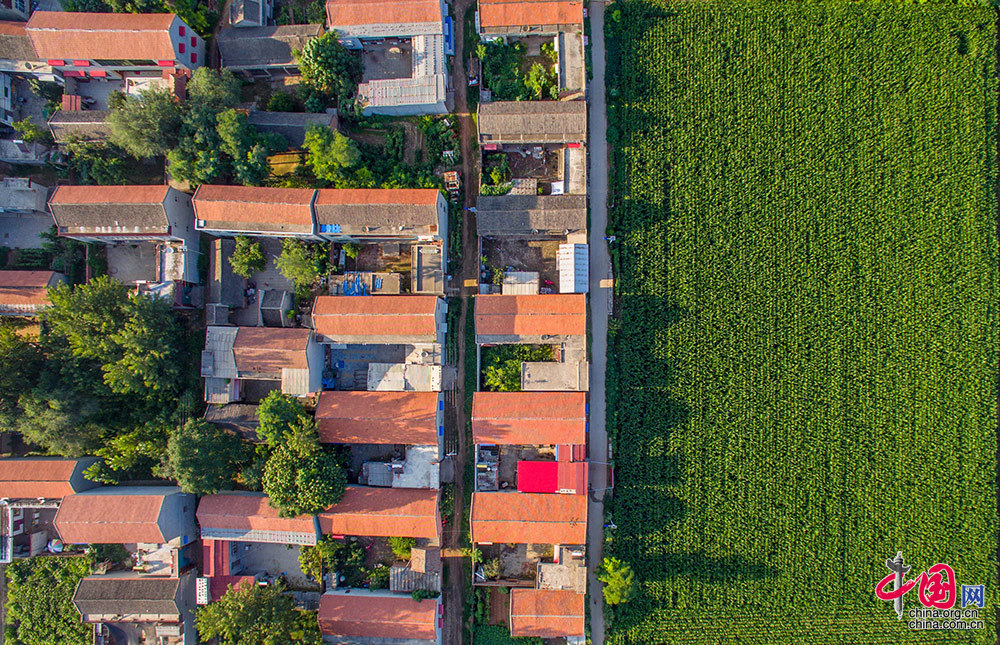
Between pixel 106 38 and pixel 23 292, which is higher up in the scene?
A: pixel 106 38

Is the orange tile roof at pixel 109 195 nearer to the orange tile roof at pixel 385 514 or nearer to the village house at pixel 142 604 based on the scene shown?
the orange tile roof at pixel 385 514

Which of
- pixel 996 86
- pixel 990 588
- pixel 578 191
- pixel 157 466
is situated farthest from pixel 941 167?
pixel 157 466

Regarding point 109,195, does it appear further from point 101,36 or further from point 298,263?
point 298,263

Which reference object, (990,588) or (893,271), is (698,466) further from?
(990,588)

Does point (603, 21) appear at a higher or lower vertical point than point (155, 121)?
higher

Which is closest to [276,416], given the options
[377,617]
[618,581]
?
[377,617]

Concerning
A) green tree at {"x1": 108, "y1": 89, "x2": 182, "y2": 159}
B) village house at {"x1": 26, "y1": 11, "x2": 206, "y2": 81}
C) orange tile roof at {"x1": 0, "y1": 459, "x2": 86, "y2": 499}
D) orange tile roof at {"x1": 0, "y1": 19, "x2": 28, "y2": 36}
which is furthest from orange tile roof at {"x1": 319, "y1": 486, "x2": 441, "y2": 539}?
orange tile roof at {"x1": 0, "y1": 19, "x2": 28, "y2": 36}
